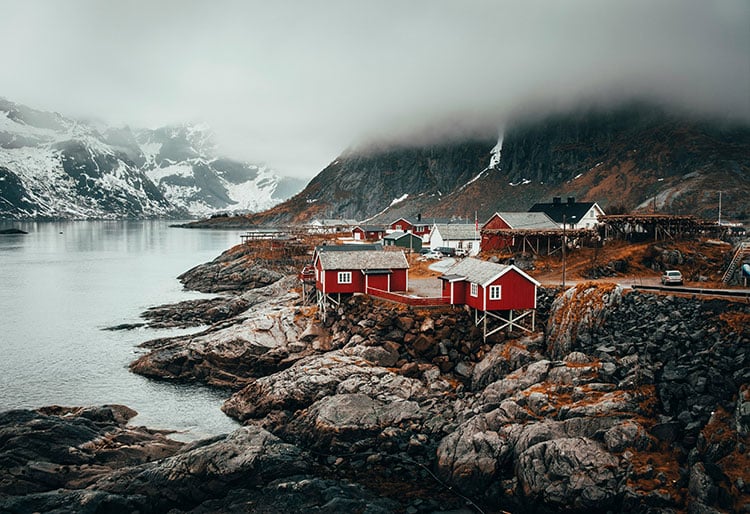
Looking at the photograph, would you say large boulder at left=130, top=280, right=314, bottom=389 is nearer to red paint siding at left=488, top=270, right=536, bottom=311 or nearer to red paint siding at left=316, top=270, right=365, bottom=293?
red paint siding at left=316, top=270, right=365, bottom=293

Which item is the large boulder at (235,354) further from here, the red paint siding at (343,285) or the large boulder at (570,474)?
the large boulder at (570,474)

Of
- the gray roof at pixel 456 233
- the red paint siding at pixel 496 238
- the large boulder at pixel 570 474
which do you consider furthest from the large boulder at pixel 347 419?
the gray roof at pixel 456 233

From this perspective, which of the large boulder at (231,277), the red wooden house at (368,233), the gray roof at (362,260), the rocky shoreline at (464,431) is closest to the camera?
the rocky shoreline at (464,431)

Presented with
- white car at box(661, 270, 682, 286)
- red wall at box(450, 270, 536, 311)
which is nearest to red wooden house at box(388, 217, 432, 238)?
red wall at box(450, 270, 536, 311)

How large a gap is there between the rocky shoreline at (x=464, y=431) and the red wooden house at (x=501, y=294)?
1.30 m

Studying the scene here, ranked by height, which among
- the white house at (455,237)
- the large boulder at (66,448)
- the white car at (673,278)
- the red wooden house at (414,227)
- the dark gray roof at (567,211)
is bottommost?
the large boulder at (66,448)

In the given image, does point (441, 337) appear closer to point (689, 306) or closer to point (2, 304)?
point (689, 306)

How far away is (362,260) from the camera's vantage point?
4747 cm

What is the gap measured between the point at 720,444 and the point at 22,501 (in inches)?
1150

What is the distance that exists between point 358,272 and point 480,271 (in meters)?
10.9

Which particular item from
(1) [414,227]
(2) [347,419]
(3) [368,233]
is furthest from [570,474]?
(3) [368,233]

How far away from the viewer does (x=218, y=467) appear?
26359 millimetres

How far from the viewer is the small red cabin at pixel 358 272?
4619cm

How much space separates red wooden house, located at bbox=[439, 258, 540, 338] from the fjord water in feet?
61.2
